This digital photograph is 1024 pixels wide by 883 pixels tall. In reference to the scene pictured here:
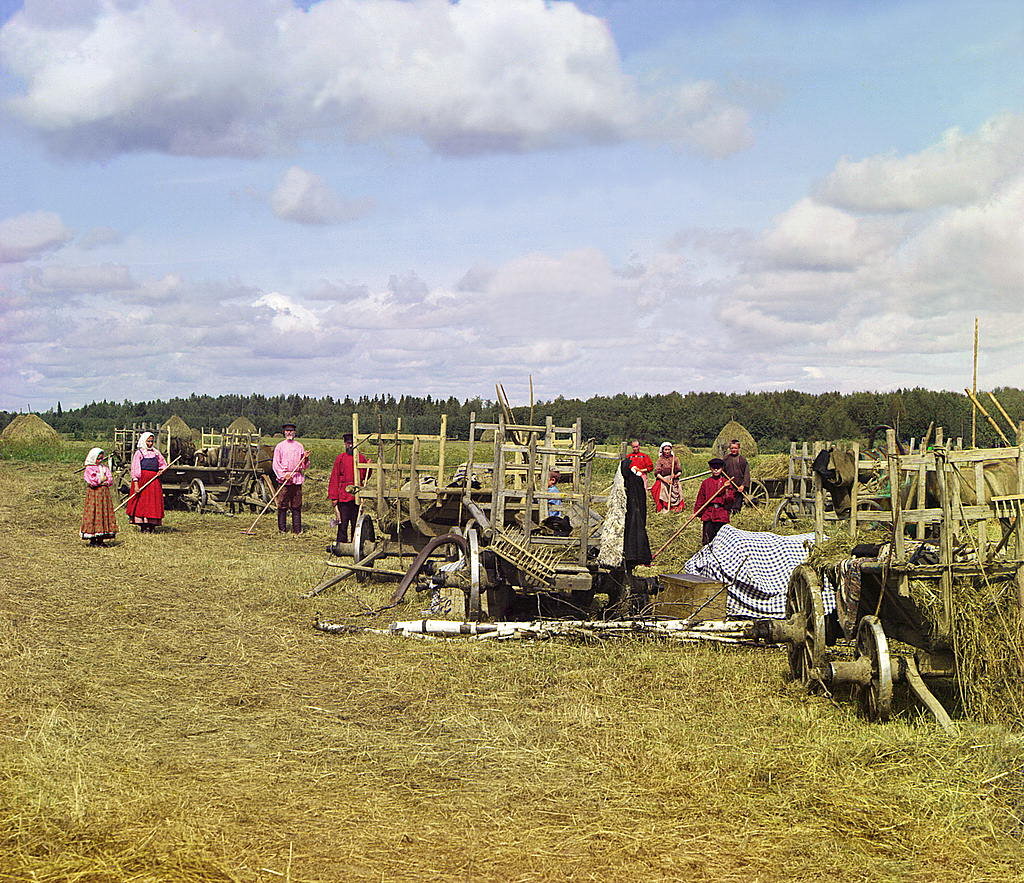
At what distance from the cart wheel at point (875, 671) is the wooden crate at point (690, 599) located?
3.30 metres

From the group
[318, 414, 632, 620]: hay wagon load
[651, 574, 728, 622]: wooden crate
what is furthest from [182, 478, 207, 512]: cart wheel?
[651, 574, 728, 622]: wooden crate

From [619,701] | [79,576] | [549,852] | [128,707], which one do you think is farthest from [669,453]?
[549,852]

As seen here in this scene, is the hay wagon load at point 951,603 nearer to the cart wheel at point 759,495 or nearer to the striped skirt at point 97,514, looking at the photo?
the striped skirt at point 97,514

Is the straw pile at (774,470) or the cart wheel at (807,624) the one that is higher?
the straw pile at (774,470)

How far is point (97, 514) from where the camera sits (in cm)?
1652

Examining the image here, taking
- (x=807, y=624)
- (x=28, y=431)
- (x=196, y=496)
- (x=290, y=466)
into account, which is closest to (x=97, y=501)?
(x=290, y=466)

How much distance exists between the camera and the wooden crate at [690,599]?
1021cm

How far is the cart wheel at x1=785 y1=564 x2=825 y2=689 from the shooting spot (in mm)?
7340

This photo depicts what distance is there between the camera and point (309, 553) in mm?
16500

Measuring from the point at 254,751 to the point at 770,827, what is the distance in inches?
120

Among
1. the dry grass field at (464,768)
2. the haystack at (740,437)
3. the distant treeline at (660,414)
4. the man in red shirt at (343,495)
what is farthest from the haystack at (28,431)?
the dry grass field at (464,768)

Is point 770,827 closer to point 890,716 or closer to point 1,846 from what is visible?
point 890,716

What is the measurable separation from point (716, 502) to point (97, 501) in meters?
9.53

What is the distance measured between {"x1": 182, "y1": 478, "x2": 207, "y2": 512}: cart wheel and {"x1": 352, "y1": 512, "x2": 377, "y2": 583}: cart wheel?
10.3 meters
